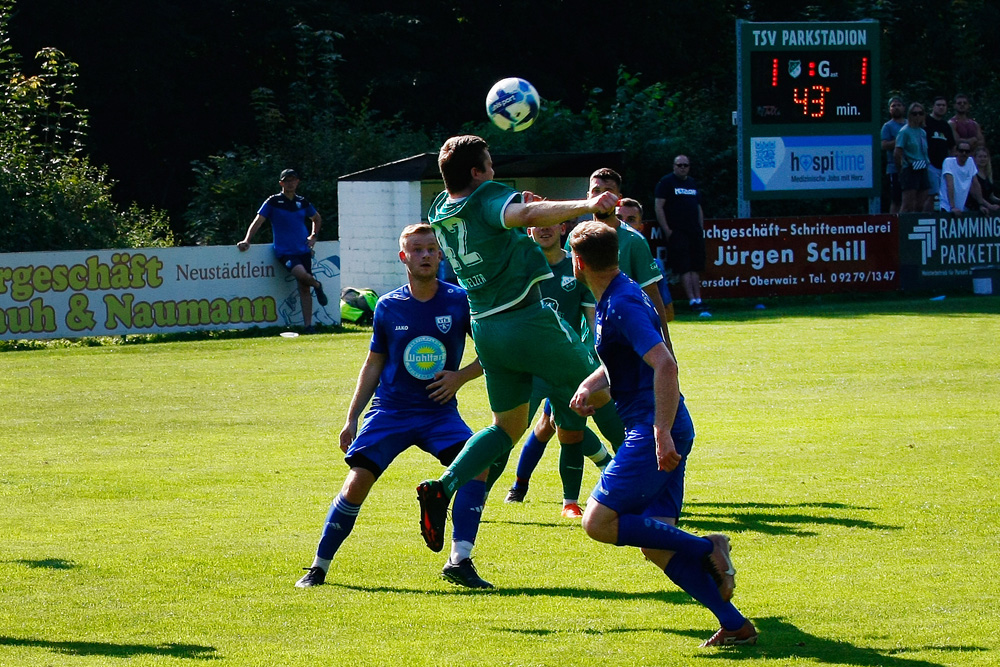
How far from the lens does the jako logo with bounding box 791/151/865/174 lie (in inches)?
1029

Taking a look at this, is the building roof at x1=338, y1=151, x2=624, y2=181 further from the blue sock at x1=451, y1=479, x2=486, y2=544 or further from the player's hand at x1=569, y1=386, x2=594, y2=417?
the player's hand at x1=569, y1=386, x2=594, y2=417

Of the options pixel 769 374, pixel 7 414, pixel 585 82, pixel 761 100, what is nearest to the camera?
pixel 7 414

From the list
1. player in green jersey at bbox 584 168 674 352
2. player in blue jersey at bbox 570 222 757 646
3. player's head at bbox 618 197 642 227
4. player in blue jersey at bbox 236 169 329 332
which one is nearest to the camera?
player in blue jersey at bbox 570 222 757 646

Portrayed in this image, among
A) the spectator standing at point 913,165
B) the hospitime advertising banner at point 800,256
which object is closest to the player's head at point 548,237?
the hospitime advertising banner at point 800,256

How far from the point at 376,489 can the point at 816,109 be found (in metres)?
18.1

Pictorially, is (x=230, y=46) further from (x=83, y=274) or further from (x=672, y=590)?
(x=672, y=590)

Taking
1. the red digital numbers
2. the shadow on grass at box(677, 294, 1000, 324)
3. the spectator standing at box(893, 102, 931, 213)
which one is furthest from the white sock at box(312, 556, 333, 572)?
the spectator standing at box(893, 102, 931, 213)

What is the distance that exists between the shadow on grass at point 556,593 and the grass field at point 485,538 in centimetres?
2

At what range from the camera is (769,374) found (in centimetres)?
1573

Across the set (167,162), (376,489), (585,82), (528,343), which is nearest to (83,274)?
(376,489)

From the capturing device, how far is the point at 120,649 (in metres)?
5.96

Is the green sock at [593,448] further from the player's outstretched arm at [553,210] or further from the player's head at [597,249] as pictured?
the player's head at [597,249]

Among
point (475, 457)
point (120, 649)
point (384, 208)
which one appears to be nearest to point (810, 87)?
point (384, 208)

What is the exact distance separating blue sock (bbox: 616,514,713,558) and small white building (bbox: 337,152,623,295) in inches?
655
